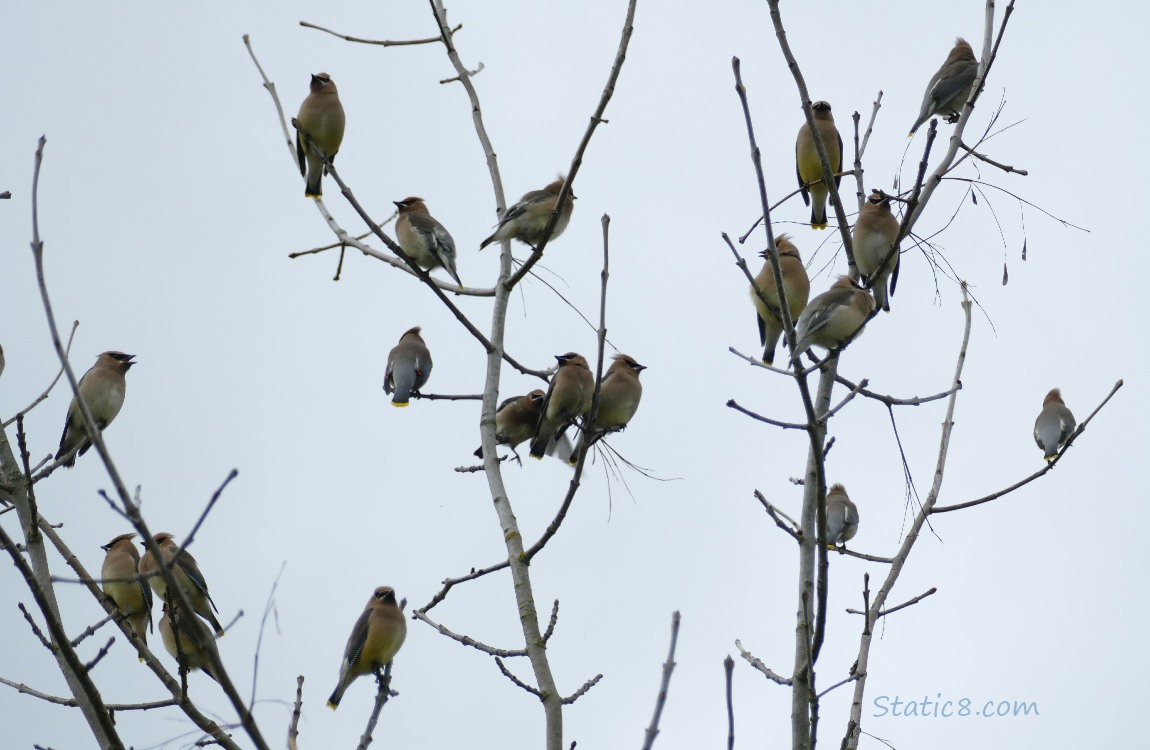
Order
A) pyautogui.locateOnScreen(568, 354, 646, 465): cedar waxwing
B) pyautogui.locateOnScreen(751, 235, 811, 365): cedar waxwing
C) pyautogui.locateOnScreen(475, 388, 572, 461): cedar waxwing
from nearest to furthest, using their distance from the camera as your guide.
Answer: pyautogui.locateOnScreen(568, 354, 646, 465): cedar waxwing < pyautogui.locateOnScreen(751, 235, 811, 365): cedar waxwing < pyautogui.locateOnScreen(475, 388, 572, 461): cedar waxwing

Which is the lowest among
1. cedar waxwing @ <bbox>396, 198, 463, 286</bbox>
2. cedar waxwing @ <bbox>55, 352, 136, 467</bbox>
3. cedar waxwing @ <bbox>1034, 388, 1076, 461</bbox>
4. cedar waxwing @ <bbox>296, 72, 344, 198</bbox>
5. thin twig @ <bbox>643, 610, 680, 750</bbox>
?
thin twig @ <bbox>643, 610, 680, 750</bbox>

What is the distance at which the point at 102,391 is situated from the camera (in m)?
7.59

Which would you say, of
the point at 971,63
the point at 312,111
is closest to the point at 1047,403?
the point at 971,63

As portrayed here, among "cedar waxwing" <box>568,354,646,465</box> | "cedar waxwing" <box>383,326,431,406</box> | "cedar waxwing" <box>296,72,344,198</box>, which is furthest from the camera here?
"cedar waxwing" <box>383,326,431,406</box>

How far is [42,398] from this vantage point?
479 centimetres

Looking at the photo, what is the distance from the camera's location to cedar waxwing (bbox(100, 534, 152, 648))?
646 centimetres

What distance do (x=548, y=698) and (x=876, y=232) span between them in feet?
13.2

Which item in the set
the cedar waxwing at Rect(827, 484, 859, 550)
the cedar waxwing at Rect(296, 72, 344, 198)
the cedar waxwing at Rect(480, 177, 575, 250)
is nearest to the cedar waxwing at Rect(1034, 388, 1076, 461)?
the cedar waxwing at Rect(827, 484, 859, 550)

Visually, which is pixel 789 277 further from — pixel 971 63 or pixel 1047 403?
Result: pixel 1047 403

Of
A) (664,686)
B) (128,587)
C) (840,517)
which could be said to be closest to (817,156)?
(840,517)

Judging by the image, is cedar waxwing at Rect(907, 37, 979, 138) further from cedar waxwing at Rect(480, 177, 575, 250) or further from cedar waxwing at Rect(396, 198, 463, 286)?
cedar waxwing at Rect(396, 198, 463, 286)

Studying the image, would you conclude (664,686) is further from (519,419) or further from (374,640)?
(519,419)

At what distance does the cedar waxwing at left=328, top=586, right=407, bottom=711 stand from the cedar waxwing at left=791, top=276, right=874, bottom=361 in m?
2.35

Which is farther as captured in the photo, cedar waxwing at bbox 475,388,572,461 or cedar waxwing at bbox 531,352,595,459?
cedar waxwing at bbox 475,388,572,461
